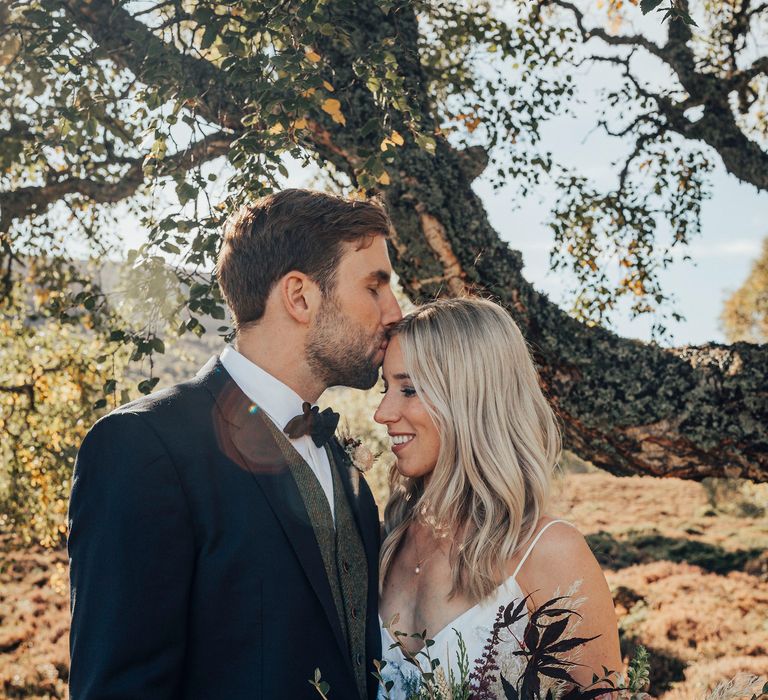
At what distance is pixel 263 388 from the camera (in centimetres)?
281

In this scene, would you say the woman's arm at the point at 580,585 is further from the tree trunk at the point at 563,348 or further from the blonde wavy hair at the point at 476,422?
the tree trunk at the point at 563,348

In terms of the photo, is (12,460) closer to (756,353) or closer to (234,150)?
(234,150)

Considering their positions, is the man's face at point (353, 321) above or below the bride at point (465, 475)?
above

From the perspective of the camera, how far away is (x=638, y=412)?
16.2 ft

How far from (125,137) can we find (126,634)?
14.2ft

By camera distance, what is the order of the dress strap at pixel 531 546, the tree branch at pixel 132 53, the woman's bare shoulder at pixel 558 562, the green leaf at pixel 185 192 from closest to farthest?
the woman's bare shoulder at pixel 558 562 → the dress strap at pixel 531 546 → the green leaf at pixel 185 192 → the tree branch at pixel 132 53

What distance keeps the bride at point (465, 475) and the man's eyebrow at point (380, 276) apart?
0.29 meters

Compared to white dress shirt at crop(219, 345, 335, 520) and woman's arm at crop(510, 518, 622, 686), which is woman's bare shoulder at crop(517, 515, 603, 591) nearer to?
woman's arm at crop(510, 518, 622, 686)

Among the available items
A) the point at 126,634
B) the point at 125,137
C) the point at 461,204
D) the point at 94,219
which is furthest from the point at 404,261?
the point at 94,219

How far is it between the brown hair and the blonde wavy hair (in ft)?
1.92

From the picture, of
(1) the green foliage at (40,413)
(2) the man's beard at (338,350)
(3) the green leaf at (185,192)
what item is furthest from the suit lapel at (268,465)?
(1) the green foliage at (40,413)

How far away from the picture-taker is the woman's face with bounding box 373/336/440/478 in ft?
10.9

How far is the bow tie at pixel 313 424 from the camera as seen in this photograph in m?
2.78

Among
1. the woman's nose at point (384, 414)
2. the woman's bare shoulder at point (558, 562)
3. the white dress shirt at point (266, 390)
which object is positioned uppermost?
the white dress shirt at point (266, 390)
